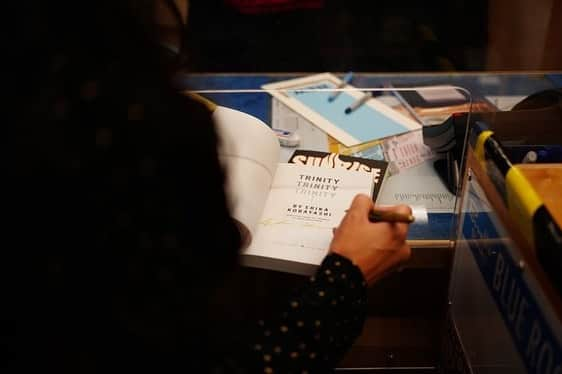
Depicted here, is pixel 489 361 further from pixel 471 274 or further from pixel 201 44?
pixel 201 44

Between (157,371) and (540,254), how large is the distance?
1.30 ft

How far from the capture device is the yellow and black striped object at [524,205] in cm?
57

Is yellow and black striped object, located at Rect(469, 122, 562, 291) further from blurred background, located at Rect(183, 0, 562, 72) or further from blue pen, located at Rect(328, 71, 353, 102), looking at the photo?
blurred background, located at Rect(183, 0, 562, 72)

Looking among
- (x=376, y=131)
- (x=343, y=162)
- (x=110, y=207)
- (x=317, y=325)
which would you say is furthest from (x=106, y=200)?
(x=376, y=131)

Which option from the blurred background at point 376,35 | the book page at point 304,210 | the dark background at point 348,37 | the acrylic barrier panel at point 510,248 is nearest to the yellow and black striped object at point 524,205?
the acrylic barrier panel at point 510,248

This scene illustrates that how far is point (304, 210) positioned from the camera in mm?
892

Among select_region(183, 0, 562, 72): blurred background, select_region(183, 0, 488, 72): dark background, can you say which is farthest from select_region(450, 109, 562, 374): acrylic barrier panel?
select_region(183, 0, 488, 72): dark background

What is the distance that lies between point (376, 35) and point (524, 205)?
1938mm

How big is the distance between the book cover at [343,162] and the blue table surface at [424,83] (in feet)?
0.38

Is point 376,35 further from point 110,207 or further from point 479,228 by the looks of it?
point 110,207

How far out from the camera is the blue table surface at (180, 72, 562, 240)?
3.11ft

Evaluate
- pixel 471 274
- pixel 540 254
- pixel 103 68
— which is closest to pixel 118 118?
pixel 103 68

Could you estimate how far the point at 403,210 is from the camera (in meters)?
0.80

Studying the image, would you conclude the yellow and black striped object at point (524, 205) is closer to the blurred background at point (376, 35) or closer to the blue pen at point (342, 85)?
the blue pen at point (342, 85)
